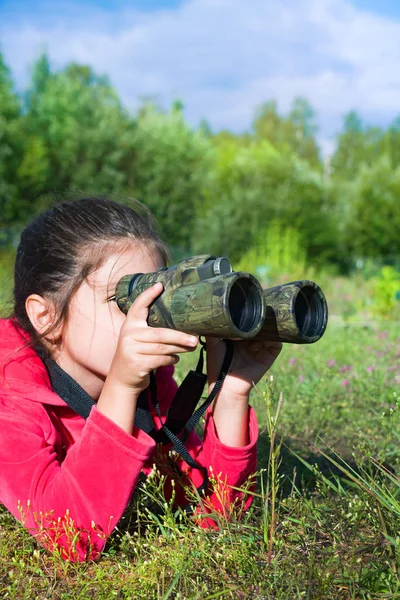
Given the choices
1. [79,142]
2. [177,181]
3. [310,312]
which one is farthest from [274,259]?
[310,312]

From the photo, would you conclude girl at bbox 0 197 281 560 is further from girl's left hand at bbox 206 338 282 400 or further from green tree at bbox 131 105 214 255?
green tree at bbox 131 105 214 255

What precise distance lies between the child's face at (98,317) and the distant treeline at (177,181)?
12.7 meters

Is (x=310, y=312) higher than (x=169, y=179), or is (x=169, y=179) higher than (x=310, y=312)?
(x=169, y=179)

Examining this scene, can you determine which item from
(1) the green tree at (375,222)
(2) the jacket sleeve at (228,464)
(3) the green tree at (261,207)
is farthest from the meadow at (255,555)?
(1) the green tree at (375,222)

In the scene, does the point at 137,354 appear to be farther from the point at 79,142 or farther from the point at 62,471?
the point at 79,142

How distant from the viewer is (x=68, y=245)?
6.35 feet

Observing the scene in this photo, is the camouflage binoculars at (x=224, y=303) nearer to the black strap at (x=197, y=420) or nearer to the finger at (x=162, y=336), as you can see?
the finger at (x=162, y=336)

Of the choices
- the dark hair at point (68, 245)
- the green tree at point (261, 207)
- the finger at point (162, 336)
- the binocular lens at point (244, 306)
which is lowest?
the green tree at point (261, 207)

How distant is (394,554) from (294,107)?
51.5 metres

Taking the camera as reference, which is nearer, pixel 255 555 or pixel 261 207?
pixel 255 555

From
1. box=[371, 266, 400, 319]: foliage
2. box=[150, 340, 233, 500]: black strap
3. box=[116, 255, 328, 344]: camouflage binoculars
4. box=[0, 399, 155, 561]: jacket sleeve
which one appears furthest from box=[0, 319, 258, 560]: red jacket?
box=[371, 266, 400, 319]: foliage

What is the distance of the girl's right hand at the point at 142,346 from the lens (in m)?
1.50

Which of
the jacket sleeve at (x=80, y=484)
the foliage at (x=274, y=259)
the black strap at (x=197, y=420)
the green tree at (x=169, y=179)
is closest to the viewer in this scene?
the jacket sleeve at (x=80, y=484)

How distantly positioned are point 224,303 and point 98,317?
0.61 m
